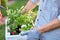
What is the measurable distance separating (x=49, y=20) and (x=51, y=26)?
0.06m

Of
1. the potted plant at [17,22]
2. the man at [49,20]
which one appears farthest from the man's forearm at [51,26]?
the potted plant at [17,22]

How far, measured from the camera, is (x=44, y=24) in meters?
1.48

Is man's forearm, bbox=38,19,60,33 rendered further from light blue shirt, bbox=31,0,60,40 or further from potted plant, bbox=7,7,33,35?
potted plant, bbox=7,7,33,35

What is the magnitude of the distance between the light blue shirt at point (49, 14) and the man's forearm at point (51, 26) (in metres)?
0.03

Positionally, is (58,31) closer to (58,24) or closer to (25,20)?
(58,24)

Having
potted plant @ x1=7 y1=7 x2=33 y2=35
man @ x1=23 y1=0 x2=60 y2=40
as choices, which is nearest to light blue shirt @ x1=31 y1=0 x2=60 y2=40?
man @ x1=23 y1=0 x2=60 y2=40

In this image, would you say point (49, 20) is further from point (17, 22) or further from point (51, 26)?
point (17, 22)

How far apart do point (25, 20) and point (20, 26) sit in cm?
13

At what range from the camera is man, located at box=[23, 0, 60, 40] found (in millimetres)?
1400

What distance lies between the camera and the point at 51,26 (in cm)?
141

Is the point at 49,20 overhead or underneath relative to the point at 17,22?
overhead

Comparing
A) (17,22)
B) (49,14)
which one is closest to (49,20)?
(49,14)

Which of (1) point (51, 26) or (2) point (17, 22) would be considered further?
(2) point (17, 22)

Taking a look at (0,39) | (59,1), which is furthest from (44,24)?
(0,39)
